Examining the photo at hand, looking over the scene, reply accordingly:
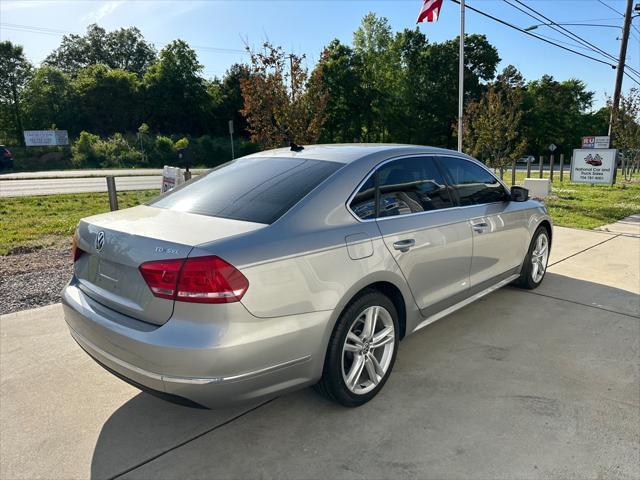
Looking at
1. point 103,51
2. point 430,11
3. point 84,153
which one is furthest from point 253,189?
point 103,51

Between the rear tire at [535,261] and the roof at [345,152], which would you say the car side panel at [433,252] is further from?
the rear tire at [535,261]

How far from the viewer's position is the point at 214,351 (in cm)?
Answer: 209

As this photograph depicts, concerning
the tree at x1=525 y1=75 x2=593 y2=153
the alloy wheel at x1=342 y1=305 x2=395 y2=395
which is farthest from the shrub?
the tree at x1=525 y1=75 x2=593 y2=153

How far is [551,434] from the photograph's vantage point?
2555 millimetres

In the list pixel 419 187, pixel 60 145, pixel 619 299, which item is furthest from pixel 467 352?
pixel 60 145

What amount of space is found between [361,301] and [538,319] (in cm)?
236

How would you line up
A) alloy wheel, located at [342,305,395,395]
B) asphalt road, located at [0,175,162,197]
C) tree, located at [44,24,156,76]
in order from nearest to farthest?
alloy wheel, located at [342,305,395,395], asphalt road, located at [0,175,162,197], tree, located at [44,24,156,76]

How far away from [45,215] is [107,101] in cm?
4460

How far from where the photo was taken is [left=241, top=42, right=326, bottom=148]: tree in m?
→ 8.51

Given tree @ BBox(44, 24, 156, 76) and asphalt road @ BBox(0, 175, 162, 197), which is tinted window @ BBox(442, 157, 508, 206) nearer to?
asphalt road @ BBox(0, 175, 162, 197)

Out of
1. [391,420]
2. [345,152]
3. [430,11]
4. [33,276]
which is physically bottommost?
[391,420]

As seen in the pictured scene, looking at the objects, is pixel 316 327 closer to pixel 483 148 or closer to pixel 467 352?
pixel 467 352

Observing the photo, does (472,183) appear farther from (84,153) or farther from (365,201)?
(84,153)

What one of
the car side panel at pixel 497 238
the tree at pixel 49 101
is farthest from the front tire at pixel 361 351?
the tree at pixel 49 101
